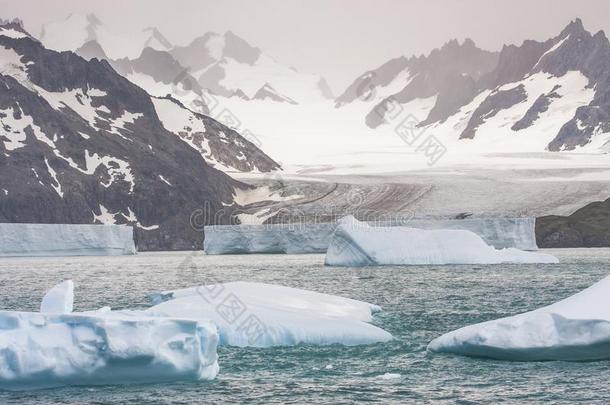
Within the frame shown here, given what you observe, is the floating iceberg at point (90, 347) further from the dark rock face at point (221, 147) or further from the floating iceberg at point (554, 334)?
the dark rock face at point (221, 147)

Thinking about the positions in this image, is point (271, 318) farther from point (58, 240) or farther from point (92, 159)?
point (92, 159)

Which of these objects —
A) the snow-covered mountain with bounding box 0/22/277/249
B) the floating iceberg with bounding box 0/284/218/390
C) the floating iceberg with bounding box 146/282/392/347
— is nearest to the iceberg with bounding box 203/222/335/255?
the snow-covered mountain with bounding box 0/22/277/249

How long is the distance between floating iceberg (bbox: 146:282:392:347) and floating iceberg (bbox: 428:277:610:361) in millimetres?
2582

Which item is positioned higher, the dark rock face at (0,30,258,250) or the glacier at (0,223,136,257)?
the dark rock face at (0,30,258,250)

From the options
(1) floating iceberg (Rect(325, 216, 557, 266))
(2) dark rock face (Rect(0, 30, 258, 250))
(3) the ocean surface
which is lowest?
(3) the ocean surface

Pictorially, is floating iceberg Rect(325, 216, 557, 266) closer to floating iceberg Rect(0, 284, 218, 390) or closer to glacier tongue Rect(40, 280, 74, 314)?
glacier tongue Rect(40, 280, 74, 314)

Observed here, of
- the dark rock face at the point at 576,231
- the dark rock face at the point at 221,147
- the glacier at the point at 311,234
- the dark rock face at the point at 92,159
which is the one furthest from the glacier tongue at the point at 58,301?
the dark rock face at the point at 221,147

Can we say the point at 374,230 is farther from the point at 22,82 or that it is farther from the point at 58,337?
the point at 22,82

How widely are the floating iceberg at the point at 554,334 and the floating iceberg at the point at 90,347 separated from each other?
4.77 metres

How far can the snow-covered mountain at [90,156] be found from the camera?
84.0 meters

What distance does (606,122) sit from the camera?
16825cm

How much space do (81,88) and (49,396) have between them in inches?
3640

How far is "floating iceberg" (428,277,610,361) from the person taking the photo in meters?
16.2

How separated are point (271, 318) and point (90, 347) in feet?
18.0
